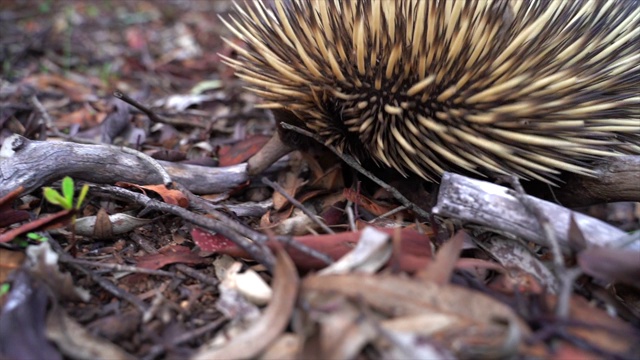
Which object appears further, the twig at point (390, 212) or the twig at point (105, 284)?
the twig at point (390, 212)

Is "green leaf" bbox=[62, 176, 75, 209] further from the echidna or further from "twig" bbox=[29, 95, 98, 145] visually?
"twig" bbox=[29, 95, 98, 145]

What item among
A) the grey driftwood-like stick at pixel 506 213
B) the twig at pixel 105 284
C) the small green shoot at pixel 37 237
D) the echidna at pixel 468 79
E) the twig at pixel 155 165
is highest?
the echidna at pixel 468 79

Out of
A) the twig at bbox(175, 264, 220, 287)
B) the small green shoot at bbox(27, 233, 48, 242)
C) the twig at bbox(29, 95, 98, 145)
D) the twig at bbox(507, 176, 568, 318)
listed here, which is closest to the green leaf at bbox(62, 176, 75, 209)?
the small green shoot at bbox(27, 233, 48, 242)

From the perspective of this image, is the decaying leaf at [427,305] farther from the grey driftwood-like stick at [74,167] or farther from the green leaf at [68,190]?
the grey driftwood-like stick at [74,167]

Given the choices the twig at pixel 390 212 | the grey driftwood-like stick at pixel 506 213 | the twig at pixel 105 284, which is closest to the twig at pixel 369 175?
the twig at pixel 390 212

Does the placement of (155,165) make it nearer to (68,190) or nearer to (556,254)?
(68,190)

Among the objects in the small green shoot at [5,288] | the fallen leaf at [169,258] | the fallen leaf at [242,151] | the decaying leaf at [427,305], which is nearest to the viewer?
the decaying leaf at [427,305]

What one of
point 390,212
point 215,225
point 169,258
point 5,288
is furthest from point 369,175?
point 5,288
